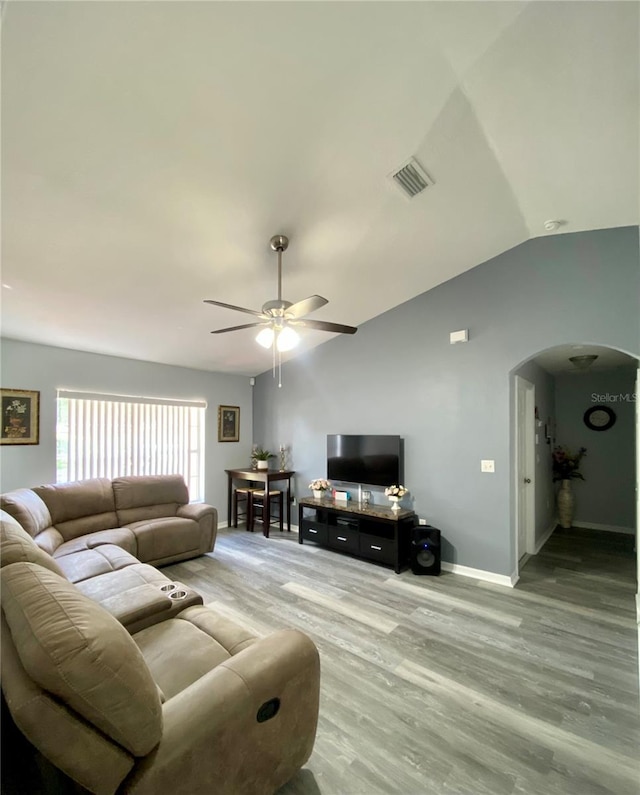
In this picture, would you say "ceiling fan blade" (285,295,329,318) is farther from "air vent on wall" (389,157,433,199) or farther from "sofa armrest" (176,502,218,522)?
"sofa armrest" (176,502,218,522)

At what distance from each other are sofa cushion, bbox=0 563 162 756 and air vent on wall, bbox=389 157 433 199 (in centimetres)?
278

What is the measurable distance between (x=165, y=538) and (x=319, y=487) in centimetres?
189

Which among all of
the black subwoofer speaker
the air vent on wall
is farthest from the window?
the air vent on wall

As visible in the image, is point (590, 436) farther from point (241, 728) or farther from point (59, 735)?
point (59, 735)

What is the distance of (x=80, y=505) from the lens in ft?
12.1

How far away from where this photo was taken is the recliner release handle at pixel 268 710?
1300 mm

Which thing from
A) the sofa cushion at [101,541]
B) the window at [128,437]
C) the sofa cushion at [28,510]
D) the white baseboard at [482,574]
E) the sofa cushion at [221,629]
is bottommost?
the white baseboard at [482,574]

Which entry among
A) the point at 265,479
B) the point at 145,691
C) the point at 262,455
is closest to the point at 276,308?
the point at 145,691

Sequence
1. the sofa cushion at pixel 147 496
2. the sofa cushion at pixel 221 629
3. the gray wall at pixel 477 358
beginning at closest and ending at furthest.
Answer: the sofa cushion at pixel 221 629 < the gray wall at pixel 477 358 < the sofa cushion at pixel 147 496

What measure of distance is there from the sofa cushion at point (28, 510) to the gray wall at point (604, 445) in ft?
22.7

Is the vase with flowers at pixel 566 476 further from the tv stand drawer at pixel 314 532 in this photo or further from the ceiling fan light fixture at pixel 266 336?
the ceiling fan light fixture at pixel 266 336

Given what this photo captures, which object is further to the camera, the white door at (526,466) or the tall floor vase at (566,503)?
the tall floor vase at (566,503)

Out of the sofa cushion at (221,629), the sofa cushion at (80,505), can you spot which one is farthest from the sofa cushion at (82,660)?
the sofa cushion at (80,505)

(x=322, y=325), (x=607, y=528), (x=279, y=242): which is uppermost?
(x=279, y=242)
